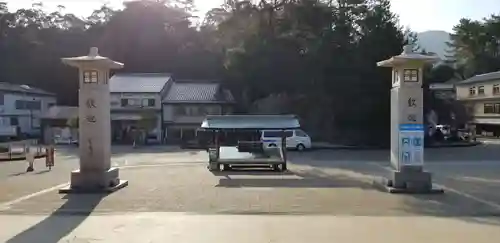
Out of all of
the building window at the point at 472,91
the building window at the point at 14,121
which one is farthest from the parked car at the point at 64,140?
the building window at the point at 472,91

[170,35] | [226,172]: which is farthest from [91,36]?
[226,172]

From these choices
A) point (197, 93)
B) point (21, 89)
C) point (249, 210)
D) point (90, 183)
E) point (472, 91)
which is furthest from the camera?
point (472, 91)

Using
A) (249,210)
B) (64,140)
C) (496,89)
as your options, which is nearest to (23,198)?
(249,210)

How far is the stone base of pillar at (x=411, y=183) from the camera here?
14.3m

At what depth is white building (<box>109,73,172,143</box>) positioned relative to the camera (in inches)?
1869

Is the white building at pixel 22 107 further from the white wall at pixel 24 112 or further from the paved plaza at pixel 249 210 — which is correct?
the paved plaza at pixel 249 210

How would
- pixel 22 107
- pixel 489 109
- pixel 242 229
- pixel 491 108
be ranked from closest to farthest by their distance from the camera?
1. pixel 242 229
2. pixel 22 107
3. pixel 491 108
4. pixel 489 109

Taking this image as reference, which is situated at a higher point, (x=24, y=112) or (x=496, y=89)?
(x=496, y=89)

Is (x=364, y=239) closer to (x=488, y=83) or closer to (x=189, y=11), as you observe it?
(x=488, y=83)

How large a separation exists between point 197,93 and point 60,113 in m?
12.6

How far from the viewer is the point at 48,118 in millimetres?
50344

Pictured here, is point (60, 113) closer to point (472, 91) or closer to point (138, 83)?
point (138, 83)

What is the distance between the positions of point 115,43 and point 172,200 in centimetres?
4678

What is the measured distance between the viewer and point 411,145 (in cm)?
1466
